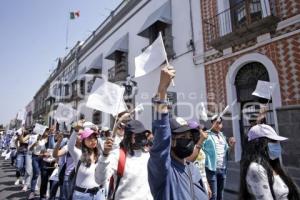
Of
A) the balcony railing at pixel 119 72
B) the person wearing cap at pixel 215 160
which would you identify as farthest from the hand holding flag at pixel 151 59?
the balcony railing at pixel 119 72

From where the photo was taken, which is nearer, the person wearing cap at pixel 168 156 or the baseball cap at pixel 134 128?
the person wearing cap at pixel 168 156

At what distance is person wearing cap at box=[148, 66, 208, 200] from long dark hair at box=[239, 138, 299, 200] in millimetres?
520

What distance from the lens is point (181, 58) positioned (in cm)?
1052

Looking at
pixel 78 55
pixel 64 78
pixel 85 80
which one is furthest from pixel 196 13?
pixel 64 78

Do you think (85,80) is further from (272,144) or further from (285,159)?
(272,144)

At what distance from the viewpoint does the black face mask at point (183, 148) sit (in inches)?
74.9

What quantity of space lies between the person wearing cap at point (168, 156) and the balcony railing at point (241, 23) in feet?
21.1

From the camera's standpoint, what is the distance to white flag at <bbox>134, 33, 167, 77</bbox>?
2331mm

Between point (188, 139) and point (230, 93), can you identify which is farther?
point (230, 93)

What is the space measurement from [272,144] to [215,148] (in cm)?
243

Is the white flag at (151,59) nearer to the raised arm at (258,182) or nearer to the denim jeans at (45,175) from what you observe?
the raised arm at (258,182)

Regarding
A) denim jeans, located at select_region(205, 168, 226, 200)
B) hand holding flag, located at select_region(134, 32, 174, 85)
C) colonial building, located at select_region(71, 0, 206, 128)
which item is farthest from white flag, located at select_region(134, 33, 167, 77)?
colonial building, located at select_region(71, 0, 206, 128)

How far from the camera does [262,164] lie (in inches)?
86.6

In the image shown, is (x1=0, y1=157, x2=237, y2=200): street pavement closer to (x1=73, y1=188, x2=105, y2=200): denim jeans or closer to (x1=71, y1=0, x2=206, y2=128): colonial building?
(x1=73, y1=188, x2=105, y2=200): denim jeans
